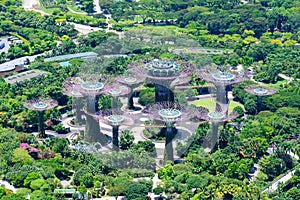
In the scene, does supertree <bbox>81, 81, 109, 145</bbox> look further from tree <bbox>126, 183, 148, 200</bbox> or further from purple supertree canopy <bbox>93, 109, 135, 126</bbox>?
tree <bbox>126, 183, 148, 200</bbox>

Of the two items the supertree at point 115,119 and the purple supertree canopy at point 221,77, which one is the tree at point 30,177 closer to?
the supertree at point 115,119

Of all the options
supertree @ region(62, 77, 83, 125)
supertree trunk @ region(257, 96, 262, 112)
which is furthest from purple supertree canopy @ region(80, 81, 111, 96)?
supertree trunk @ region(257, 96, 262, 112)

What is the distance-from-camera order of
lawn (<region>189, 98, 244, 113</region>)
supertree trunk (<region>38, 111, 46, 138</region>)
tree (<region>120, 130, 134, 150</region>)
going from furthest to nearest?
lawn (<region>189, 98, 244, 113</region>) → supertree trunk (<region>38, 111, 46, 138</region>) → tree (<region>120, 130, 134, 150</region>)

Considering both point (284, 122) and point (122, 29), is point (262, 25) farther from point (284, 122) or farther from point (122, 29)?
point (284, 122)

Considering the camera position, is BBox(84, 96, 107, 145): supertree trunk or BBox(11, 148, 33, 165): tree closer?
BBox(11, 148, 33, 165): tree

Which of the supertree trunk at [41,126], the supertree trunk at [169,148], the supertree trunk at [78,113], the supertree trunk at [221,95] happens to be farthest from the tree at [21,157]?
the supertree trunk at [221,95]

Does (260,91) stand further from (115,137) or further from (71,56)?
(71,56)

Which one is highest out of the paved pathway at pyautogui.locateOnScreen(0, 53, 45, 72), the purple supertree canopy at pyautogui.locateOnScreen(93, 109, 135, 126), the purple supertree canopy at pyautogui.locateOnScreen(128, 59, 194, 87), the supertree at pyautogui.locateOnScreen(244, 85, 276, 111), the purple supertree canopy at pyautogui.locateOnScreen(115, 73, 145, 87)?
the purple supertree canopy at pyautogui.locateOnScreen(128, 59, 194, 87)

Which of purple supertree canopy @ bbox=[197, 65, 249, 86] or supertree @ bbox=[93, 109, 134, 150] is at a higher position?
purple supertree canopy @ bbox=[197, 65, 249, 86]

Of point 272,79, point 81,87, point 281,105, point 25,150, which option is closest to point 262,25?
point 272,79
